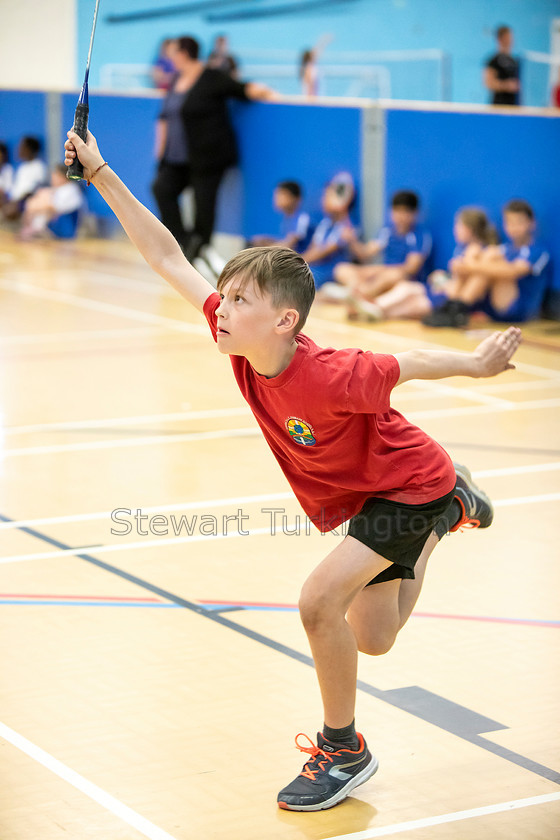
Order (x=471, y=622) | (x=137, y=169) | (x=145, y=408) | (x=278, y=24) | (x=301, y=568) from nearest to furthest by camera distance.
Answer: (x=471, y=622)
(x=301, y=568)
(x=145, y=408)
(x=137, y=169)
(x=278, y=24)

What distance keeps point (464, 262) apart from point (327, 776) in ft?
26.2

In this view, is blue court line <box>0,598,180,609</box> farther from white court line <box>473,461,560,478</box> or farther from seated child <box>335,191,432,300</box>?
seated child <box>335,191,432,300</box>

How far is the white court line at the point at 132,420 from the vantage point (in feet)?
25.8

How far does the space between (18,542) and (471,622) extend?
206 centimetres

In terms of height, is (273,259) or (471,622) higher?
(273,259)

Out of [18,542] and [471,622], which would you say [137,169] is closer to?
[18,542]

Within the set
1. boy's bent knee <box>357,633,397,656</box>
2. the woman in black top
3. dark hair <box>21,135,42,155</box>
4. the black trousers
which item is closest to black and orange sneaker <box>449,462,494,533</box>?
boy's bent knee <box>357,633,397,656</box>

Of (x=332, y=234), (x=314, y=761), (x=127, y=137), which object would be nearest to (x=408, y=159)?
(x=332, y=234)

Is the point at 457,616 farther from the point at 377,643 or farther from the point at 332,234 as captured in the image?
the point at 332,234

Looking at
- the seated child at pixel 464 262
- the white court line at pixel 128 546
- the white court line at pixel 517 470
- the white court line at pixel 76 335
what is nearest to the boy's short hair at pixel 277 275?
the white court line at pixel 128 546

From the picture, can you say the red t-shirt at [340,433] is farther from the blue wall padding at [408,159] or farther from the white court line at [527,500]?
the blue wall padding at [408,159]

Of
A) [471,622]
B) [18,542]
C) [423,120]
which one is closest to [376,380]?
[471,622]

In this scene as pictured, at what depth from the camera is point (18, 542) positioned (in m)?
5.80

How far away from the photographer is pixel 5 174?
18703mm
